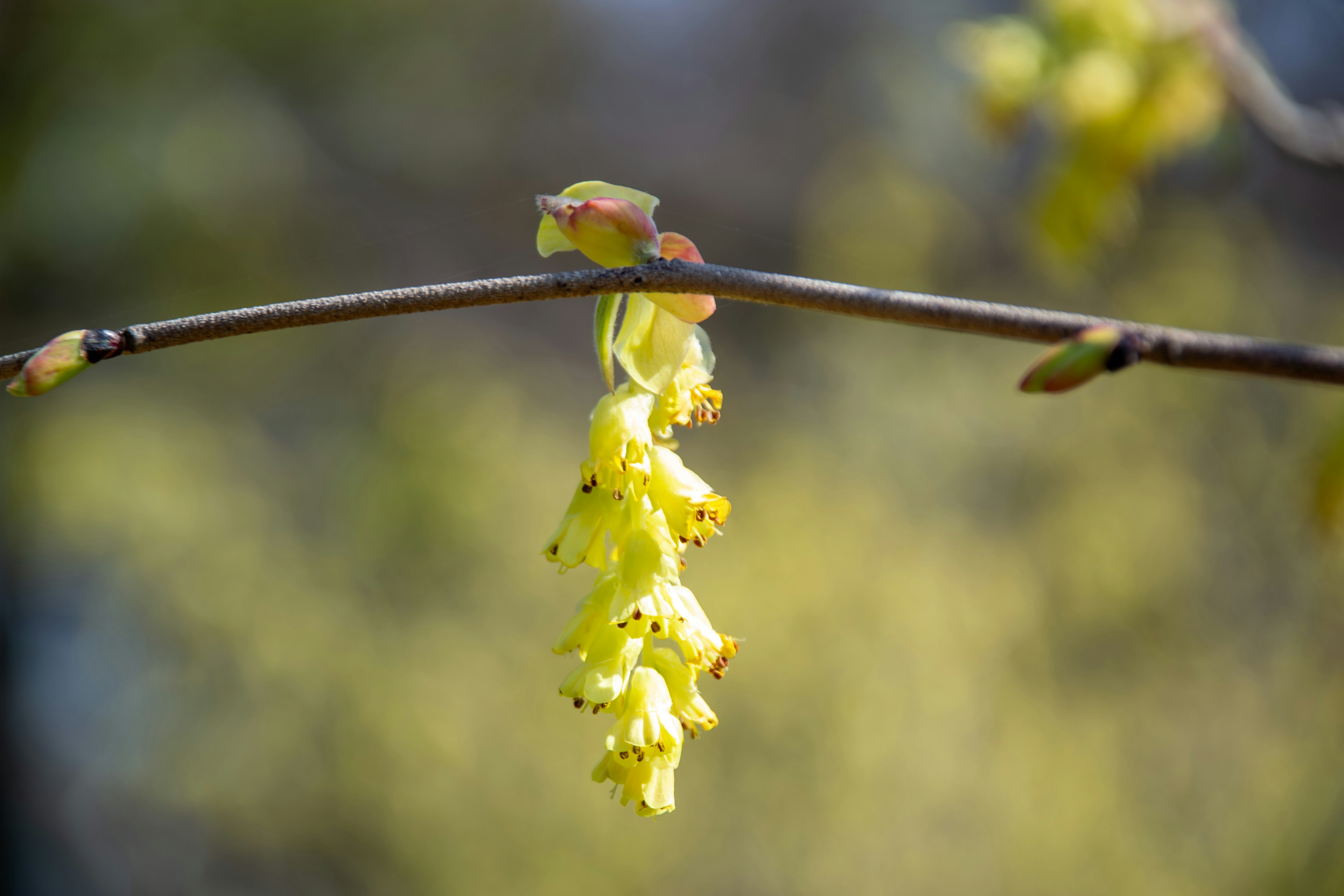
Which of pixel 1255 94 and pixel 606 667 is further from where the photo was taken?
pixel 1255 94

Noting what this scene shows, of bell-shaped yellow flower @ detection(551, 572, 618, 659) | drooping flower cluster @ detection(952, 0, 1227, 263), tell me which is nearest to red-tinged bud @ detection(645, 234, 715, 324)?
bell-shaped yellow flower @ detection(551, 572, 618, 659)

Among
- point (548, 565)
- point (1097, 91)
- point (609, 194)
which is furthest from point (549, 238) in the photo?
point (548, 565)

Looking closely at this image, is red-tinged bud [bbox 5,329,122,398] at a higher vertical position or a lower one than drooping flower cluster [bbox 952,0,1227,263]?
lower

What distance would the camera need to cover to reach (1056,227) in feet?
2.96

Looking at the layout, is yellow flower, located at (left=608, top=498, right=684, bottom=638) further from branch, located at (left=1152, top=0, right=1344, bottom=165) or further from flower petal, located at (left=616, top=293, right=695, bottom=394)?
branch, located at (left=1152, top=0, right=1344, bottom=165)

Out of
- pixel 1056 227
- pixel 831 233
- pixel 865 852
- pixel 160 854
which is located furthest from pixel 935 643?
pixel 160 854

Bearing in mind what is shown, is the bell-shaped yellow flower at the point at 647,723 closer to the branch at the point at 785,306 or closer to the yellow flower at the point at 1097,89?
the branch at the point at 785,306

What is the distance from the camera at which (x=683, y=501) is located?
1.15 ft

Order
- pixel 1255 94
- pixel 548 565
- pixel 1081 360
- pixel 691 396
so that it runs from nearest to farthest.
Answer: pixel 1081 360 → pixel 691 396 → pixel 1255 94 → pixel 548 565

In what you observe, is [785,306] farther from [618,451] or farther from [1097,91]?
[1097,91]

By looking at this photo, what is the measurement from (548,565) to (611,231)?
7.69 ft

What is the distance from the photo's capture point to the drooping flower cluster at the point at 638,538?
0.34 meters

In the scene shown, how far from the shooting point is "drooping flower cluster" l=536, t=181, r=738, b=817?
0.34 meters

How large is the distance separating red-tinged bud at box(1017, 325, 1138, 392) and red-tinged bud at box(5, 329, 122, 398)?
0.32 m
